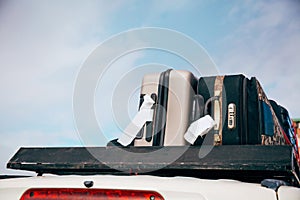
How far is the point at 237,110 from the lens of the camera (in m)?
2.69

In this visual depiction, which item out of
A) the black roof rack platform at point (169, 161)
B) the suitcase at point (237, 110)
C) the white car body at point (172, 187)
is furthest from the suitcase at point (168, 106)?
the white car body at point (172, 187)

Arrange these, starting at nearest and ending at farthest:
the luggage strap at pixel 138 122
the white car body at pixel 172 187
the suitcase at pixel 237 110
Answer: the white car body at pixel 172 187, the suitcase at pixel 237 110, the luggage strap at pixel 138 122

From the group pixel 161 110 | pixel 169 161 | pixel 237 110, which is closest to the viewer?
pixel 169 161

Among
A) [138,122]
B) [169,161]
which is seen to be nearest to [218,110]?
[138,122]

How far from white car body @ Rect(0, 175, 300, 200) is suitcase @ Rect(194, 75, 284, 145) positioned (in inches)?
40.4

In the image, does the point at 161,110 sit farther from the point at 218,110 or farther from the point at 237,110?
the point at 237,110

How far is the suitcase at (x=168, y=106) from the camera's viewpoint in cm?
274

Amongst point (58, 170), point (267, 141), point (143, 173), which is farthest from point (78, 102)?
point (267, 141)

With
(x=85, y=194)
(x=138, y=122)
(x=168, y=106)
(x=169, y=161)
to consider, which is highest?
(x=168, y=106)

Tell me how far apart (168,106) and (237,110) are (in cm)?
49

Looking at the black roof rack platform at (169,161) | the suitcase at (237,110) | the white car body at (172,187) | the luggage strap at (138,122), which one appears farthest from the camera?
the luggage strap at (138,122)

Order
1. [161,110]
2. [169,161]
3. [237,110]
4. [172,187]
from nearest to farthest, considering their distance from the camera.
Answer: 1. [172,187]
2. [169,161]
3. [237,110]
4. [161,110]

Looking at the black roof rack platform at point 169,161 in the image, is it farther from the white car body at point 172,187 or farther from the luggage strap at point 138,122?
the luggage strap at point 138,122

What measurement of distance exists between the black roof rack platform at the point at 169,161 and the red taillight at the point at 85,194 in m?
0.37
